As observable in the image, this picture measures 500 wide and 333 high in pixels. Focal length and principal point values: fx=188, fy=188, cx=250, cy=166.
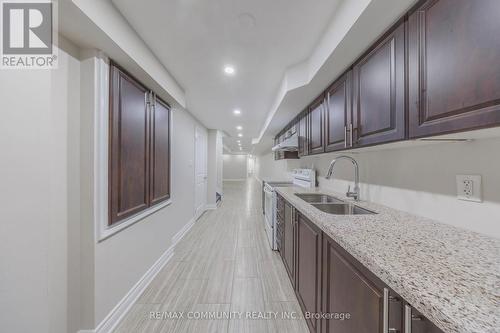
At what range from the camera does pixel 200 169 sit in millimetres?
4879

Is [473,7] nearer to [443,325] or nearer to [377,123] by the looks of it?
[377,123]

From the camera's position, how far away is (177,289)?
78.3 inches

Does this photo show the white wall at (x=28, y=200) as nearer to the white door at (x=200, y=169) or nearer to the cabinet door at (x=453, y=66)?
the cabinet door at (x=453, y=66)

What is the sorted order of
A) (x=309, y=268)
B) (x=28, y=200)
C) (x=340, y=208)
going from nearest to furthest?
(x=28, y=200), (x=309, y=268), (x=340, y=208)

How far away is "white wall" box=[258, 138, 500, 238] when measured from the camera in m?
0.93

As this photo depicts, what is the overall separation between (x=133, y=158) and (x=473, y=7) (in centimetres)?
235

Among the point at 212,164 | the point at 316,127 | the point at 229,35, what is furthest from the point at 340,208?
the point at 212,164

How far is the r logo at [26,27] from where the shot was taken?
3.48 ft

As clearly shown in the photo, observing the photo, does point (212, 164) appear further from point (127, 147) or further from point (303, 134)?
point (127, 147)

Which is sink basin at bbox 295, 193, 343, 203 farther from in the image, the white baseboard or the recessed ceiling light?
the white baseboard

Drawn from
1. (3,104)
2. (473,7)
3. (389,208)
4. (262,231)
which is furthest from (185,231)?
(473,7)

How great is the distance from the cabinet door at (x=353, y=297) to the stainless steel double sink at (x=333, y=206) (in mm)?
652

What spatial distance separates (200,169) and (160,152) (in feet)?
8.12

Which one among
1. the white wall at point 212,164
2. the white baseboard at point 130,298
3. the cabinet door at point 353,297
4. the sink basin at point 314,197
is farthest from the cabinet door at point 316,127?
the white wall at point 212,164
